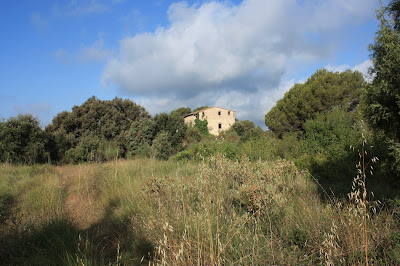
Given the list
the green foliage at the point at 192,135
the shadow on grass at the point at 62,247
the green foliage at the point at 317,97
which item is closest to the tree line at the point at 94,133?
the green foliage at the point at 192,135

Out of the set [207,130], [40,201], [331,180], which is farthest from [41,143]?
[207,130]

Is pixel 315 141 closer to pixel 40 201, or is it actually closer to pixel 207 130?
pixel 40 201

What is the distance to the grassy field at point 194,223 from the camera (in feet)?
6.57

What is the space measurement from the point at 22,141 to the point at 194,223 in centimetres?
1560

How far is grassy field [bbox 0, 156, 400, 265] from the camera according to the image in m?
2.00

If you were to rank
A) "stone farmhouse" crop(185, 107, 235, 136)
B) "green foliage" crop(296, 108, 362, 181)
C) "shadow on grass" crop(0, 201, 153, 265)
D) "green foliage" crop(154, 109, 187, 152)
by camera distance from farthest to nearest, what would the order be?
1. "stone farmhouse" crop(185, 107, 235, 136)
2. "green foliage" crop(154, 109, 187, 152)
3. "green foliage" crop(296, 108, 362, 181)
4. "shadow on grass" crop(0, 201, 153, 265)

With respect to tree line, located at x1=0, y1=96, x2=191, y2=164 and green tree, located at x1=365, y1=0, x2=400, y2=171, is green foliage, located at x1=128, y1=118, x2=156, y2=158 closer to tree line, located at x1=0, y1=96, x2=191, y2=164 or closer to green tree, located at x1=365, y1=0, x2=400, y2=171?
tree line, located at x1=0, y1=96, x2=191, y2=164

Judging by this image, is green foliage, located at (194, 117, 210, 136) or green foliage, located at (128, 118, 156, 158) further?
green foliage, located at (194, 117, 210, 136)

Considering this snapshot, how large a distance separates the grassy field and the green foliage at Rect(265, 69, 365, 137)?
57.2 ft

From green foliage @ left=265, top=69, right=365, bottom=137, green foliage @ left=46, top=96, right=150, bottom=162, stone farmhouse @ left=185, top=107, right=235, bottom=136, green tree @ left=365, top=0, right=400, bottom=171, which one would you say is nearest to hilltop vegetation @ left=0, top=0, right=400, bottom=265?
green tree @ left=365, top=0, right=400, bottom=171

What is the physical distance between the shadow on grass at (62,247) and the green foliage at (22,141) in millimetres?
11268

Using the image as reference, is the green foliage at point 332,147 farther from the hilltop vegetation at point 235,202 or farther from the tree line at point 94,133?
the tree line at point 94,133

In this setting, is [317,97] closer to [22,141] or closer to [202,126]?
[202,126]

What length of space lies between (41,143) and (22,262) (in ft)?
48.1
